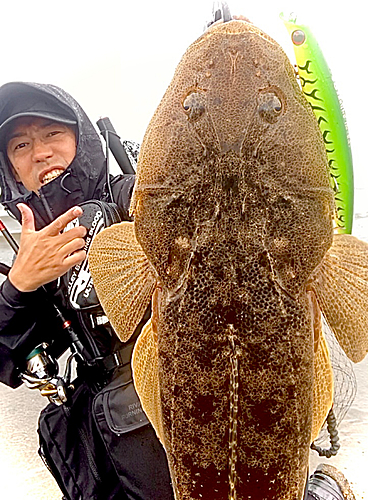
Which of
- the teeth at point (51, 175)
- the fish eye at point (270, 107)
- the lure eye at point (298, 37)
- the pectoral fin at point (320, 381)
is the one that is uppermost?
the lure eye at point (298, 37)

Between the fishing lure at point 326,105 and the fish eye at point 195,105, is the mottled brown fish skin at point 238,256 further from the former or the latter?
the fishing lure at point 326,105

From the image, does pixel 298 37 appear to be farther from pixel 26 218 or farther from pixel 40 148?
pixel 40 148

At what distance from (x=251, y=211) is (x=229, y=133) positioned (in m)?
0.17

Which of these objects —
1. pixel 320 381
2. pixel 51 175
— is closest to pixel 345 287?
pixel 320 381

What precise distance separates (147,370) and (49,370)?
111 centimetres

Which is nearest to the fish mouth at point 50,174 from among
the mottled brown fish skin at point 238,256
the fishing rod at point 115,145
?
the fishing rod at point 115,145

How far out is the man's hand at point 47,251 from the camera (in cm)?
149

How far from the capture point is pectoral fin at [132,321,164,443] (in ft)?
3.49

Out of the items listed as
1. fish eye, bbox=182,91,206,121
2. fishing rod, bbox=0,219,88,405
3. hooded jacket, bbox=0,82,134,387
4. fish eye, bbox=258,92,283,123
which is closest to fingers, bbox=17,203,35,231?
hooded jacket, bbox=0,82,134,387

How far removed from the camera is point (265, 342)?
3.01 feet

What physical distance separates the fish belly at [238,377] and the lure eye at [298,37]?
0.76 metres

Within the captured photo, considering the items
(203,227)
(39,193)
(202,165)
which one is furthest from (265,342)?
(39,193)

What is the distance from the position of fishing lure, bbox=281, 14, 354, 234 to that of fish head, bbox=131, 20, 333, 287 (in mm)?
268

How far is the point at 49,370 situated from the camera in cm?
202
